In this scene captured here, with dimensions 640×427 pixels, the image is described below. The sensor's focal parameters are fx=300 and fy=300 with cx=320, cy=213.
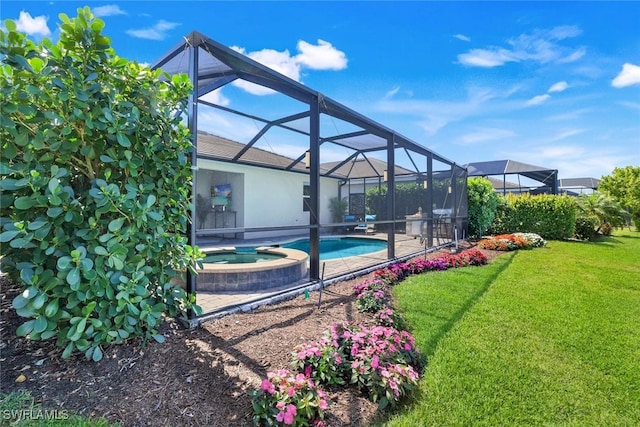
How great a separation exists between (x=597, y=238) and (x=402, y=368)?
15.7 meters

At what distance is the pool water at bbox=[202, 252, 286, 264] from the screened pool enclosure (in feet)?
0.54

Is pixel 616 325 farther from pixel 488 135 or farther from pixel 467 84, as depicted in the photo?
pixel 488 135

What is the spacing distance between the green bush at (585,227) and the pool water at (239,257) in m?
13.4

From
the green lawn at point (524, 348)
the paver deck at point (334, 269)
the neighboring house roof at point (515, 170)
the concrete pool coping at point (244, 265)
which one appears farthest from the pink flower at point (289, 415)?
the neighboring house roof at point (515, 170)

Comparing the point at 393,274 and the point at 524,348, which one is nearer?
the point at 524,348

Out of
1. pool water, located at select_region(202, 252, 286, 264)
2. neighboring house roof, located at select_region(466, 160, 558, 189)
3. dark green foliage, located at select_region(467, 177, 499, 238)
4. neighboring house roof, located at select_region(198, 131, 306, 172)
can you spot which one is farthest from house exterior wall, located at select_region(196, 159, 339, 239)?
neighboring house roof, located at select_region(466, 160, 558, 189)

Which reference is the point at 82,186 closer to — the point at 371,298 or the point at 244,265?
the point at 244,265

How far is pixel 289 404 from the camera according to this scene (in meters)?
1.95

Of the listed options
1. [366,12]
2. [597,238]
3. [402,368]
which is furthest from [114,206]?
[597,238]

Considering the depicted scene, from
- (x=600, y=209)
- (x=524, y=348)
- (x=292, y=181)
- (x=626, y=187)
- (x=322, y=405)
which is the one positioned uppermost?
(x=626, y=187)

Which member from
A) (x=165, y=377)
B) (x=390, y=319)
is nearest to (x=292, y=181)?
(x=390, y=319)

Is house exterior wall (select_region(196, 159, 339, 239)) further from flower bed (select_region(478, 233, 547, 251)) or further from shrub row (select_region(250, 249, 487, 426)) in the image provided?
Answer: flower bed (select_region(478, 233, 547, 251))

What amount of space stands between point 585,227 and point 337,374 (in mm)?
15228

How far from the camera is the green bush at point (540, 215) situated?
40.7 ft
